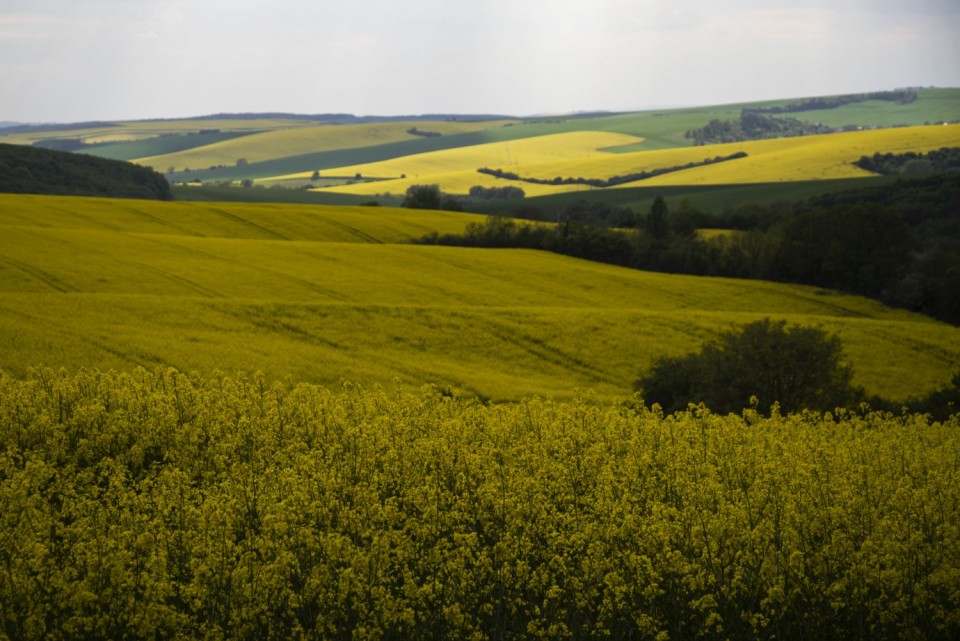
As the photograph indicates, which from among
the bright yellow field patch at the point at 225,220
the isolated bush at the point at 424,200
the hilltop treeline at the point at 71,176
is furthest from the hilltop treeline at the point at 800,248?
the hilltop treeline at the point at 71,176

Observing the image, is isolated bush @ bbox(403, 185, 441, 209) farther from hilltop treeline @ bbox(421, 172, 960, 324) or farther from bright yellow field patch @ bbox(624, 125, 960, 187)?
bright yellow field patch @ bbox(624, 125, 960, 187)

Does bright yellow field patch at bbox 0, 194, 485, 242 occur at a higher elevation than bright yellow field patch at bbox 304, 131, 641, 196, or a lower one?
lower

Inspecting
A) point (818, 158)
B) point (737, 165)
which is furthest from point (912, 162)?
point (737, 165)

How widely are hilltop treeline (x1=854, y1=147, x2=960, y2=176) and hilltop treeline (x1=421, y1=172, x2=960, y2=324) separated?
Result: 40.8 metres

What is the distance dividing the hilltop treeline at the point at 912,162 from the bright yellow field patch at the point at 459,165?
144 ft

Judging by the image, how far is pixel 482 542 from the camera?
12.7 metres

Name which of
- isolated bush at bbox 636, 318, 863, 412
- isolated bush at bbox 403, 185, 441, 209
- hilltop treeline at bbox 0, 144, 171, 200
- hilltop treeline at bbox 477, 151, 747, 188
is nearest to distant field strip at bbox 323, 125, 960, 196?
hilltop treeline at bbox 477, 151, 747, 188

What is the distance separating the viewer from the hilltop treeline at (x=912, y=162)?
4375 inches

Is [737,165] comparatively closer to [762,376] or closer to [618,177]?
[618,177]

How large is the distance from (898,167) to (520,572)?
11509 cm

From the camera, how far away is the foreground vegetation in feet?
33.9

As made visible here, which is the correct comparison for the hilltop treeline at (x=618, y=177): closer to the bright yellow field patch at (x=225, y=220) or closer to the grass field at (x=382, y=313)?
the bright yellow field patch at (x=225, y=220)

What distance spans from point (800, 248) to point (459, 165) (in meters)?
127

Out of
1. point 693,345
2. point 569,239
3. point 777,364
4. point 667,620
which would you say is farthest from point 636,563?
point 569,239
